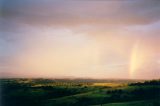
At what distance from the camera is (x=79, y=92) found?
7.33 feet

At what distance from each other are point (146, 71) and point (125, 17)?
1.50ft

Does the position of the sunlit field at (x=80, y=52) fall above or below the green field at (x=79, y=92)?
above

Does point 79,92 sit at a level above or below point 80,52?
below

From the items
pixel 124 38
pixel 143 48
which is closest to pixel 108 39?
pixel 124 38

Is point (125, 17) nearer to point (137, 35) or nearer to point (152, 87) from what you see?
point (137, 35)

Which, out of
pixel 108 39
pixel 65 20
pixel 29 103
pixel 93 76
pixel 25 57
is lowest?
pixel 29 103

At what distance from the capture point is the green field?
2203 mm

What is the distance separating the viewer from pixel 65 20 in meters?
2.26

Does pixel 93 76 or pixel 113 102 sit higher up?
pixel 93 76

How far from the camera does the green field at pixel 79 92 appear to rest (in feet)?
7.23

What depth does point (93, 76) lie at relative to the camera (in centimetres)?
223

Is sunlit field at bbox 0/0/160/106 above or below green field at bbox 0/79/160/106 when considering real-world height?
above

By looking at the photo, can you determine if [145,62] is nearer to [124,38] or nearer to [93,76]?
[124,38]

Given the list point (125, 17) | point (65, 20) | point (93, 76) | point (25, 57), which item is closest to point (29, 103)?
point (25, 57)
